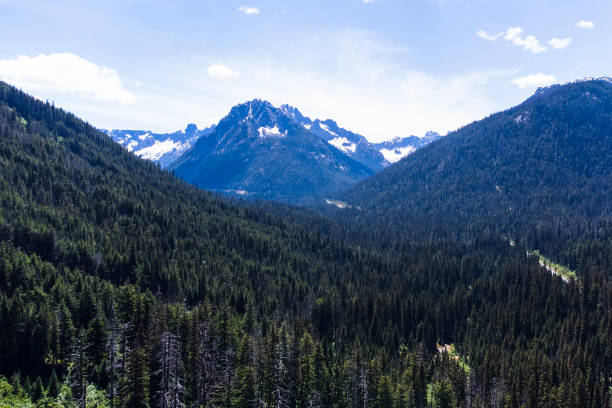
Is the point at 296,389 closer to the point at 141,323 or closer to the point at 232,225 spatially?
the point at 141,323

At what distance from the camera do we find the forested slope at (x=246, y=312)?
64000 mm

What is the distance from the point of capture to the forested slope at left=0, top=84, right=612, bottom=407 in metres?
64.0

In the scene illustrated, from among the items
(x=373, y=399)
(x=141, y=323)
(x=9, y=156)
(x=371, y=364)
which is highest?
(x=9, y=156)

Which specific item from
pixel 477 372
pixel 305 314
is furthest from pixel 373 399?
pixel 305 314

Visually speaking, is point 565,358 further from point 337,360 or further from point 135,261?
point 135,261

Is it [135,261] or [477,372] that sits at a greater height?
[135,261]

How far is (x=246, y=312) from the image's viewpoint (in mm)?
97188

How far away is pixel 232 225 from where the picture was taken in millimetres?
176375

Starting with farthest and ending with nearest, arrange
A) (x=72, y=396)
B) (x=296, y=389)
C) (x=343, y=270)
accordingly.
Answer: (x=343, y=270), (x=296, y=389), (x=72, y=396)

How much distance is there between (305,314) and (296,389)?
4280 cm

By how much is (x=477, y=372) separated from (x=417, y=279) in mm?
55927

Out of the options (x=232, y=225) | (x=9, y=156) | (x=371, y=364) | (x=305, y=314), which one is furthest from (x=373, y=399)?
(x=9, y=156)

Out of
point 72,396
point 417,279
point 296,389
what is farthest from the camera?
point 417,279

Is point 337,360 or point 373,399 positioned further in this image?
point 337,360
